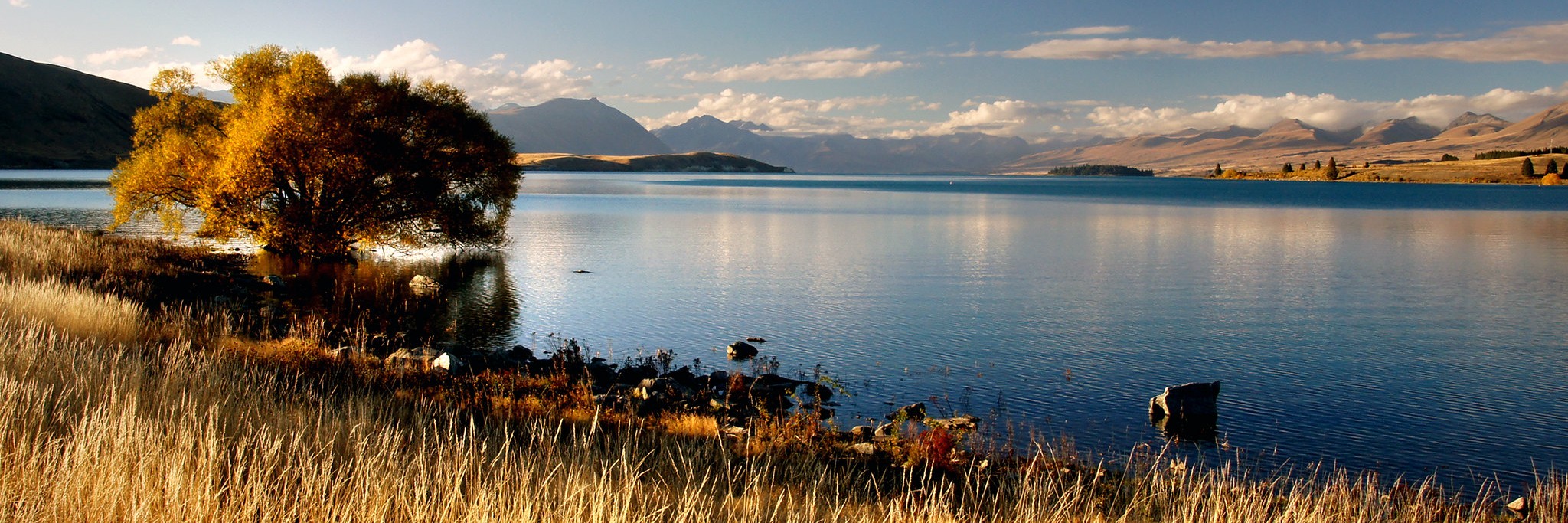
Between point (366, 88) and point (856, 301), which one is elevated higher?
point (366, 88)

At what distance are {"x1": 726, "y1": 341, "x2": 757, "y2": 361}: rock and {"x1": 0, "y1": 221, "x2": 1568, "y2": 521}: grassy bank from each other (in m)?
4.64

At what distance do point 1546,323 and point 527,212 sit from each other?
2419 inches

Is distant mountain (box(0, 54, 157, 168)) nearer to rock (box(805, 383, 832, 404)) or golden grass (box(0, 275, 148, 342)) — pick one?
golden grass (box(0, 275, 148, 342))

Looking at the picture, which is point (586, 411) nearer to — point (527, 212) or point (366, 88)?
point (366, 88)

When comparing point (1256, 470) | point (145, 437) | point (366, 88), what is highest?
point (366, 88)

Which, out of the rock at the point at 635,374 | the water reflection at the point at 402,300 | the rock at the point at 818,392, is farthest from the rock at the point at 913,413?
the water reflection at the point at 402,300

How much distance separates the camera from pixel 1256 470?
12195 mm

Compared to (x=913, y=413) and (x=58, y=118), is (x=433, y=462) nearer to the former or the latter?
(x=913, y=413)

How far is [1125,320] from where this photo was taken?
23719mm

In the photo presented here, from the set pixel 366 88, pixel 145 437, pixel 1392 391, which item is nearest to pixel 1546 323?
pixel 1392 391

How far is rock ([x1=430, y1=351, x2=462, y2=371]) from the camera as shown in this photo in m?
14.8

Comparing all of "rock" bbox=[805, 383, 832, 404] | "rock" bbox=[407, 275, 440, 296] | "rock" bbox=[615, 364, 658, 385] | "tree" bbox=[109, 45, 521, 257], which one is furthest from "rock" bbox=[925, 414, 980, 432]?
"tree" bbox=[109, 45, 521, 257]

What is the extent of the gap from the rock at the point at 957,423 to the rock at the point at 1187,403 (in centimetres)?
305

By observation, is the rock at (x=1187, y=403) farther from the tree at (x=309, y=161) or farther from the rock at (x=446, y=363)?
the tree at (x=309, y=161)
